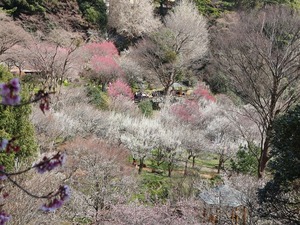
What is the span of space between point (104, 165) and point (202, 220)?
2.93 m

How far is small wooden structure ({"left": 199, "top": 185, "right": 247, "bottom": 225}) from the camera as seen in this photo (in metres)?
9.29

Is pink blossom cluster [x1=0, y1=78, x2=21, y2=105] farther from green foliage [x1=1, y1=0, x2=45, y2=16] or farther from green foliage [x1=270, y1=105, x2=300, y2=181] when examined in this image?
green foliage [x1=1, y1=0, x2=45, y2=16]

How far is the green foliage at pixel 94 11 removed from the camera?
3488cm

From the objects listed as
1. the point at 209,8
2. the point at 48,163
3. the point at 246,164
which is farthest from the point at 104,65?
the point at 48,163

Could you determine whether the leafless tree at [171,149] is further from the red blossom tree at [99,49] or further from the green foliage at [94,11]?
the green foliage at [94,11]

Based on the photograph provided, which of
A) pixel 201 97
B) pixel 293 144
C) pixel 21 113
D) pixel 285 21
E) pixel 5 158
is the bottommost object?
pixel 201 97

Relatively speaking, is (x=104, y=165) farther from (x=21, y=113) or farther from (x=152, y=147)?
(x=152, y=147)

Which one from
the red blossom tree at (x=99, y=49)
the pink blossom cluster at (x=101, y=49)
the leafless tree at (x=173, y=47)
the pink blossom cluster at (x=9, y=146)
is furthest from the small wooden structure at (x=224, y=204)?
the pink blossom cluster at (x=101, y=49)

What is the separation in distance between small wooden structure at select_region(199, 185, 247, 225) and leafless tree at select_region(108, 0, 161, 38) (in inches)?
1046

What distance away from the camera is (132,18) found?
35.8 metres

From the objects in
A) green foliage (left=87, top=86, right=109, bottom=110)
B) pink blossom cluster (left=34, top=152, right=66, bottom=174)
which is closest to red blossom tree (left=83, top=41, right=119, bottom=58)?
green foliage (left=87, top=86, right=109, bottom=110)

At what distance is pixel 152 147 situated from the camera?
16.9m

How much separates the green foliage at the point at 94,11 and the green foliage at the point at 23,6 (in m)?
4.22

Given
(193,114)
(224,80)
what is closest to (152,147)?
(193,114)
